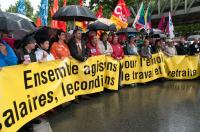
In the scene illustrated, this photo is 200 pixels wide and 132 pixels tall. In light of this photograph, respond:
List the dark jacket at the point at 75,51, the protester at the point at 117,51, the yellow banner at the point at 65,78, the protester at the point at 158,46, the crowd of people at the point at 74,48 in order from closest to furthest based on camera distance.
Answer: the yellow banner at the point at 65,78 < the crowd of people at the point at 74,48 < the dark jacket at the point at 75,51 < the protester at the point at 117,51 < the protester at the point at 158,46

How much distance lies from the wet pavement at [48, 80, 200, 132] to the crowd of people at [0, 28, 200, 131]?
1024mm

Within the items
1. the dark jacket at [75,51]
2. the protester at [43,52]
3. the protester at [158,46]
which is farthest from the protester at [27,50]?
the protester at [158,46]

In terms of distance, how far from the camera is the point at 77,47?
30.9ft

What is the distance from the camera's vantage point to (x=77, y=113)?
7.95 metres

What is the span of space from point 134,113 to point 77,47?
2.53 m

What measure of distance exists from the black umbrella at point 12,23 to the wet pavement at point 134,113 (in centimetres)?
192

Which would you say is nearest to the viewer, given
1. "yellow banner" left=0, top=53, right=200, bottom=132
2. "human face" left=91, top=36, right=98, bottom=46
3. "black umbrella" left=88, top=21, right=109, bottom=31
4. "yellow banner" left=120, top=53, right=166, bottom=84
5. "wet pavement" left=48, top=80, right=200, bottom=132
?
"yellow banner" left=0, top=53, right=200, bottom=132

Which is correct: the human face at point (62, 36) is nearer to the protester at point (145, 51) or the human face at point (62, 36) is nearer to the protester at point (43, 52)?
the protester at point (43, 52)

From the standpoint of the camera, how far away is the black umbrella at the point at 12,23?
623 centimetres

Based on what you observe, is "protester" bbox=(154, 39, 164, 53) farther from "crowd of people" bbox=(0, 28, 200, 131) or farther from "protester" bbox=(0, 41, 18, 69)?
"protester" bbox=(0, 41, 18, 69)

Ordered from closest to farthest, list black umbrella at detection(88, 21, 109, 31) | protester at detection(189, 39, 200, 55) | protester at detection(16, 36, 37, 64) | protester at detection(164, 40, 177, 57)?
protester at detection(16, 36, 37, 64), black umbrella at detection(88, 21, 109, 31), protester at detection(164, 40, 177, 57), protester at detection(189, 39, 200, 55)

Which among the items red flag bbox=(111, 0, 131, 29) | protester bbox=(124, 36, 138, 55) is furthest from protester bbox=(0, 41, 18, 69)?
red flag bbox=(111, 0, 131, 29)

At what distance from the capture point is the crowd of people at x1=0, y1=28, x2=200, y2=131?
652 centimetres

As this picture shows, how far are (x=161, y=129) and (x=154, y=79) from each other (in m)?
6.55
